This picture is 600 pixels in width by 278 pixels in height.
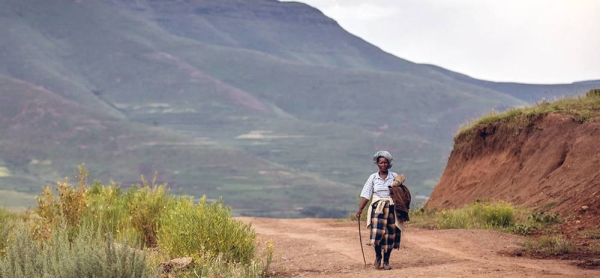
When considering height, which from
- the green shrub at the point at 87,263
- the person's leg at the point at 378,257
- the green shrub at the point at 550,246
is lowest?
the green shrub at the point at 87,263

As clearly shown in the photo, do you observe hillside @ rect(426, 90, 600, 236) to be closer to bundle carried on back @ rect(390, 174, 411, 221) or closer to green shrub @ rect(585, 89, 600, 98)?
green shrub @ rect(585, 89, 600, 98)

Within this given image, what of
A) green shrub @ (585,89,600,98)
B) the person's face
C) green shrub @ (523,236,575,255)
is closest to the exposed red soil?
green shrub @ (523,236,575,255)

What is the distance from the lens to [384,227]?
1566 cm

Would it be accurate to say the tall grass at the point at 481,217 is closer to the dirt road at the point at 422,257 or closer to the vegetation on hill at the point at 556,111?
the dirt road at the point at 422,257

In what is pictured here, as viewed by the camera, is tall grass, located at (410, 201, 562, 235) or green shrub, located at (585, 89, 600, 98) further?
green shrub, located at (585, 89, 600, 98)

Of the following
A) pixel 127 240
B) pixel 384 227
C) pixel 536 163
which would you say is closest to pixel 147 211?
pixel 384 227

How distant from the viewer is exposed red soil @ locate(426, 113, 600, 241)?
71.2 ft

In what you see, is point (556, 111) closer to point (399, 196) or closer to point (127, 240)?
point (399, 196)

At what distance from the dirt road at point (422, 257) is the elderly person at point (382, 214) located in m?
0.39

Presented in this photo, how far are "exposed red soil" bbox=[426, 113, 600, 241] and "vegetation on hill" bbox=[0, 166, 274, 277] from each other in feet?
23.4

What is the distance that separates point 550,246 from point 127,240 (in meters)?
8.24

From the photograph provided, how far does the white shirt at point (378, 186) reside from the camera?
15727 millimetres

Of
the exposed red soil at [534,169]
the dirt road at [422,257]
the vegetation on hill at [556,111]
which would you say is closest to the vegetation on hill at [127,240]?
the dirt road at [422,257]

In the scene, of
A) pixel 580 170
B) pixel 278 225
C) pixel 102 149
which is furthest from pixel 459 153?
pixel 102 149
